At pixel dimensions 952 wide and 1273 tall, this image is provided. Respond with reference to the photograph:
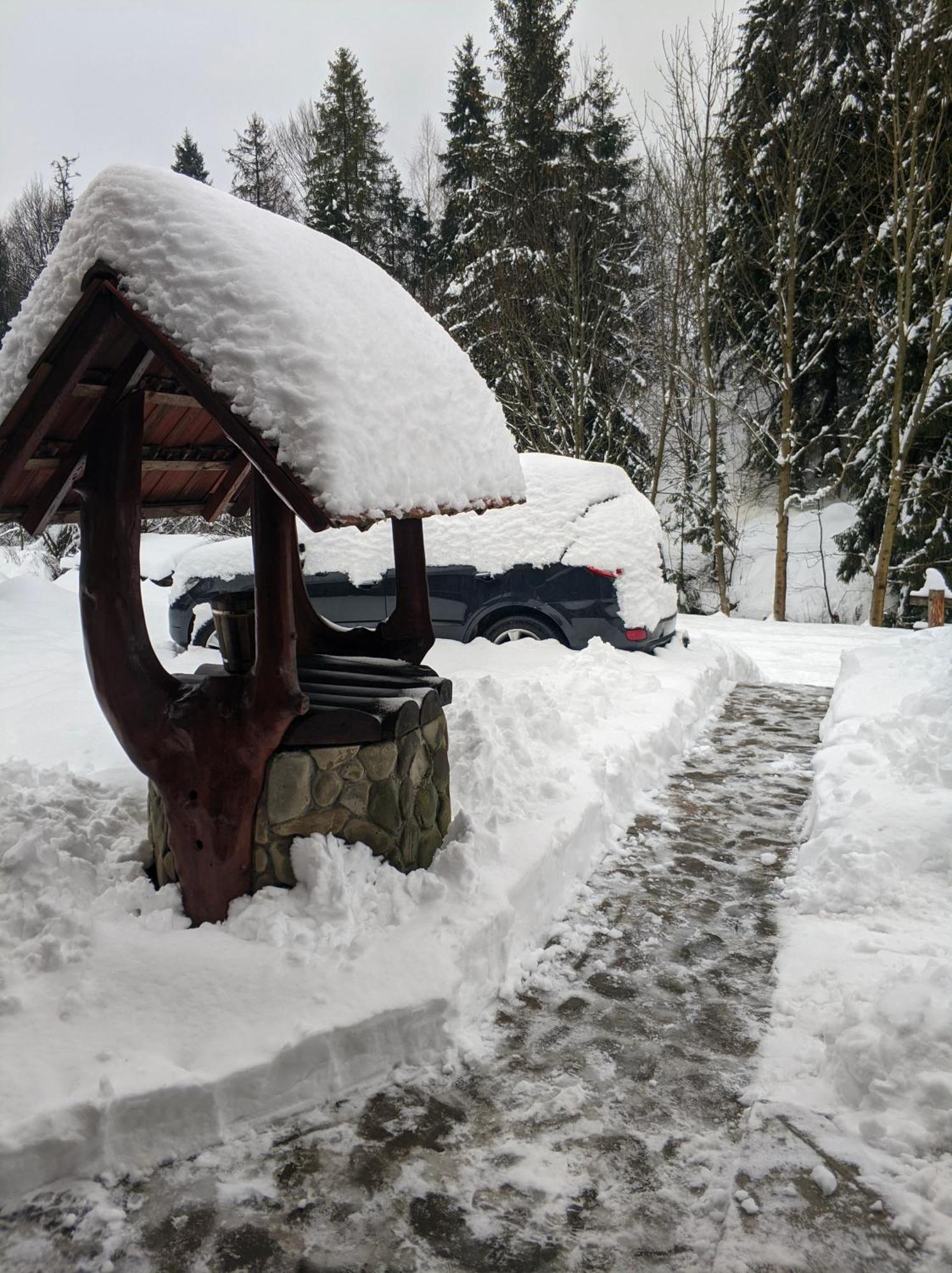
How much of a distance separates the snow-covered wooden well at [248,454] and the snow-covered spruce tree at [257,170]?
26433 millimetres

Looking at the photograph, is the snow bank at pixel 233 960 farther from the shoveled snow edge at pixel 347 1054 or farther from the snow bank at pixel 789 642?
the snow bank at pixel 789 642

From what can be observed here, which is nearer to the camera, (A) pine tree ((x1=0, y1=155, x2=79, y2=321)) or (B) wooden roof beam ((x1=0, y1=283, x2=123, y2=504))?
(B) wooden roof beam ((x1=0, y1=283, x2=123, y2=504))

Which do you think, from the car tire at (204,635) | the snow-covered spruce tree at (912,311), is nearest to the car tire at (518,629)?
the car tire at (204,635)

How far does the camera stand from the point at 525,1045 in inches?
114

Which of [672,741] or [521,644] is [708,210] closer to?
[521,644]

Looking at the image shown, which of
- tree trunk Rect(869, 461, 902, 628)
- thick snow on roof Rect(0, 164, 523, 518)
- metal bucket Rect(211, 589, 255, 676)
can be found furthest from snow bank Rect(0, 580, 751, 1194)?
tree trunk Rect(869, 461, 902, 628)

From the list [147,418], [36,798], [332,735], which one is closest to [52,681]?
[36,798]

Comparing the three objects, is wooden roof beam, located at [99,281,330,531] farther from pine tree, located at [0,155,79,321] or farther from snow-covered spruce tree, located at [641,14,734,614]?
pine tree, located at [0,155,79,321]

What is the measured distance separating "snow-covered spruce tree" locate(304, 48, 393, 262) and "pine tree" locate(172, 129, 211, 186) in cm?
554

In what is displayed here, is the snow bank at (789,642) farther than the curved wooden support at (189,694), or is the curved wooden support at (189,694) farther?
the snow bank at (789,642)

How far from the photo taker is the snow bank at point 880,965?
2.36 metres

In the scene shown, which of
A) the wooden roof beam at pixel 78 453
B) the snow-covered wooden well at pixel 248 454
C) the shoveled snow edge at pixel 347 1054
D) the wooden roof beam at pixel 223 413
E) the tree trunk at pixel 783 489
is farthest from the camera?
the tree trunk at pixel 783 489

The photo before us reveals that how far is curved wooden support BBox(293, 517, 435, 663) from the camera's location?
4.32 metres

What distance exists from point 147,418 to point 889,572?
48.5ft
